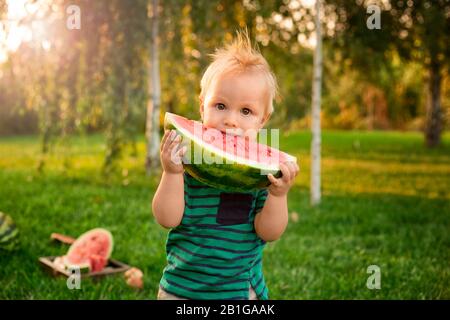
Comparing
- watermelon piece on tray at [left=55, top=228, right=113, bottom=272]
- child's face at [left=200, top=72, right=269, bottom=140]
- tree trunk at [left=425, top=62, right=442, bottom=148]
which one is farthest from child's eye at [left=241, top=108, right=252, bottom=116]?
tree trunk at [left=425, top=62, right=442, bottom=148]

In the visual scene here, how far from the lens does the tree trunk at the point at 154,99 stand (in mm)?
8359

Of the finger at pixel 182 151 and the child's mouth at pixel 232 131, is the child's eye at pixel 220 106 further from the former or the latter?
the finger at pixel 182 151

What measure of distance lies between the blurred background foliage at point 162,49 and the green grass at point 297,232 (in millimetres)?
791

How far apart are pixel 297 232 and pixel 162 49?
4.57 metres

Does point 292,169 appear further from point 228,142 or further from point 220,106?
point 220,106

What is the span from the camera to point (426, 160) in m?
14.8

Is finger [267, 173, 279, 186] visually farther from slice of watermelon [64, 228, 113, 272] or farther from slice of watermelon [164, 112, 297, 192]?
slice of watermelon [64, 228, 113, 272]

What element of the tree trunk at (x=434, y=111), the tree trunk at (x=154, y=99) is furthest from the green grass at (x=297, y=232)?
the tree trunk at (x=434, y=111)

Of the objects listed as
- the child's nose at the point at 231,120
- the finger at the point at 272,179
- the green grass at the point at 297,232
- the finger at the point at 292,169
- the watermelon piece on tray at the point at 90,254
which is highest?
the child's nose at the point at 231,120

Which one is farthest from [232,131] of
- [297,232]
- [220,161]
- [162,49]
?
[162,49]

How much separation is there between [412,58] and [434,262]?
29.1 ft

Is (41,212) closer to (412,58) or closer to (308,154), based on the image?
(412,58)

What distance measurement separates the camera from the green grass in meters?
4.18
